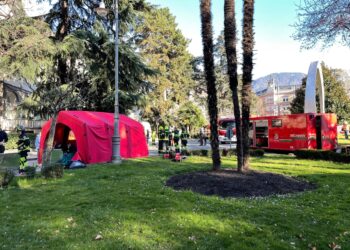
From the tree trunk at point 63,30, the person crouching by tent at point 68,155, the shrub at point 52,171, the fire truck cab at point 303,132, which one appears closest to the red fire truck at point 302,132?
the fire truck cab at point 303,132

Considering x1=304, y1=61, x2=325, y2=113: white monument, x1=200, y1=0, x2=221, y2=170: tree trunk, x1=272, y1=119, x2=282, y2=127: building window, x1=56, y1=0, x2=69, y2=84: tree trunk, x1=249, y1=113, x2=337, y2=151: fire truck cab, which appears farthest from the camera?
x1=304, y1=61, x2=325, y2=113: white monument

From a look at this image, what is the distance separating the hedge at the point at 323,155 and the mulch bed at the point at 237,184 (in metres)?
7.39

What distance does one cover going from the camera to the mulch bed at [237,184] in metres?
8.36

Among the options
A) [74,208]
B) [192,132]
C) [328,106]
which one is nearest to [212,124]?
[74,208]

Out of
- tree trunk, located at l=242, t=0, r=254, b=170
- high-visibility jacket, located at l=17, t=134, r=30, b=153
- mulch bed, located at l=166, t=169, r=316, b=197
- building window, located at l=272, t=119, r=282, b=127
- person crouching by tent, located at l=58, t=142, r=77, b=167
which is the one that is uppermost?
tree trunk, located at l=242, t=0, r=254, b=170

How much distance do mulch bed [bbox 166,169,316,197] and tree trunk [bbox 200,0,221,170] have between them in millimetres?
1016

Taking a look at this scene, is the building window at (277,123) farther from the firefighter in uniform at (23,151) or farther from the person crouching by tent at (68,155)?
the firefighter in uniform at (23,151)

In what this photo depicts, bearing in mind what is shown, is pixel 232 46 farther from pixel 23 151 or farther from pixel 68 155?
pixel 68 155

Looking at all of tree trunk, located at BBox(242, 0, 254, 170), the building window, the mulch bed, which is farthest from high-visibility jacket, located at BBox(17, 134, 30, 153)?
the building window

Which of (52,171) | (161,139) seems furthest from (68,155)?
(161,139)

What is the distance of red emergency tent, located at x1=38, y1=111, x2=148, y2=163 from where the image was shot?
53.3 ft

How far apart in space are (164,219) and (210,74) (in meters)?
6.32

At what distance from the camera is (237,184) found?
881cm

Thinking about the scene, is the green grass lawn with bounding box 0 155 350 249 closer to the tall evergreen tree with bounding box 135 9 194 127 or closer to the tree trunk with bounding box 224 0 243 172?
the tree trunk with bounding box 224 0 243 172
